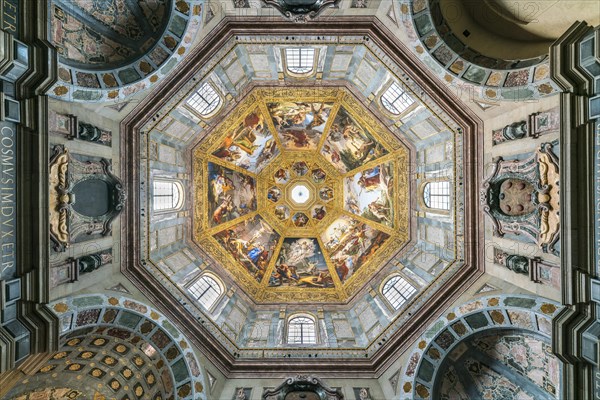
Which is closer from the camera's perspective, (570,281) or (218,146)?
(570,281)

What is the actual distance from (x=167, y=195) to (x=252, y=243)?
669cm

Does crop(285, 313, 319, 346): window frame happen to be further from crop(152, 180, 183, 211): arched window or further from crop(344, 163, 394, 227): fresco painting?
crop(152, 180, 183, 211): arched window

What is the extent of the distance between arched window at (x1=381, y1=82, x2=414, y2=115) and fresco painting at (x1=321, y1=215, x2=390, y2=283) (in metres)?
7.60

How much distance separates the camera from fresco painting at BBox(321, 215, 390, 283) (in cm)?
2123

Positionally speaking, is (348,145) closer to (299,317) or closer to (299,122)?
(299,122)

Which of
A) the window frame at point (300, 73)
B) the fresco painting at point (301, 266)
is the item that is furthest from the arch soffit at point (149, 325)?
the window frame at point (300, 73)

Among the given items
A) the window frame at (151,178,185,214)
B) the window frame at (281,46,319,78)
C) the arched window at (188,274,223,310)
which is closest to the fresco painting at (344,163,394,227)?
the window frame at (281,46,319,78)

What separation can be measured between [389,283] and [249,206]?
10.0 m

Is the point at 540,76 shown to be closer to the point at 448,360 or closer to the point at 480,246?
the point at 480,246

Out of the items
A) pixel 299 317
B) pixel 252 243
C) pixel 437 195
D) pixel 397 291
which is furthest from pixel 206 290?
pixel 437 195

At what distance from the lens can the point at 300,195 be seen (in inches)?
970

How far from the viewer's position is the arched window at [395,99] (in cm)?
1554

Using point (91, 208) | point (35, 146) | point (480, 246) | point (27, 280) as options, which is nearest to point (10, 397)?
point (27, 280)

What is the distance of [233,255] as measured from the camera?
841 inches
